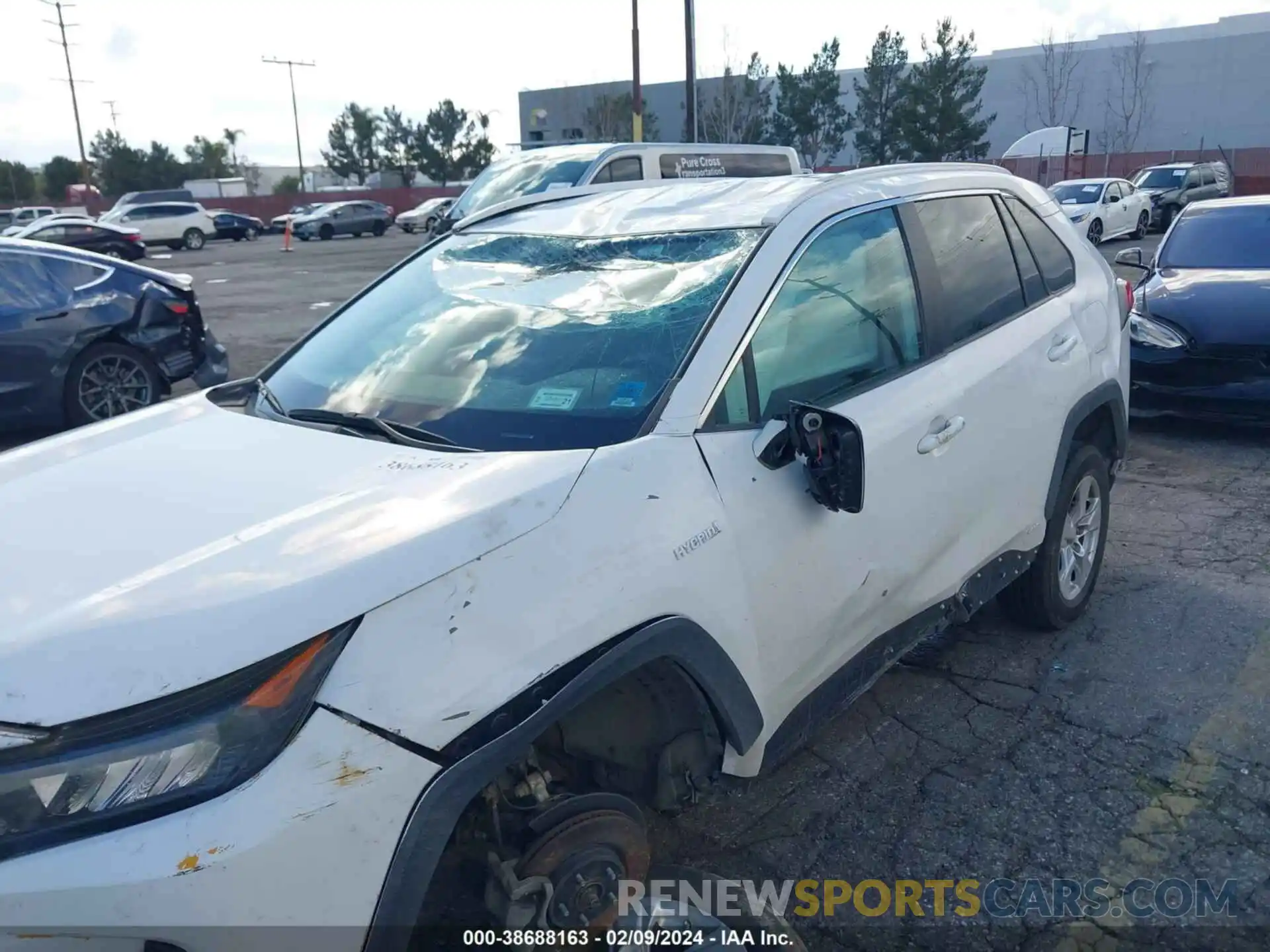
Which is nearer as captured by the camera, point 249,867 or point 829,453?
point 249,867

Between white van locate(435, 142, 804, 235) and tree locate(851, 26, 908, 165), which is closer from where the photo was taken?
white van locate(435, 142, 804, 235)

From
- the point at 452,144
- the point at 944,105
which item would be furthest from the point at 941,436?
the point at 452,144

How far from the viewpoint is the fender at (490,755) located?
5.82 ft

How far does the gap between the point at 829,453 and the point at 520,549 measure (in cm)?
86

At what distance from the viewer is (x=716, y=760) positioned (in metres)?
2.50

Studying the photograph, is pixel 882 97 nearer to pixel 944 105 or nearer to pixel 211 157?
pixel 944 105

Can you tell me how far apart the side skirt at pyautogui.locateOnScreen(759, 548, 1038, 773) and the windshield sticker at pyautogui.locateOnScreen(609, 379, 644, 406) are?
0.89 metres

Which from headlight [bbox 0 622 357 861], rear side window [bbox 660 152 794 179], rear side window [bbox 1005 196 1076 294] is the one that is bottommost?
headlight [bbox 0 622 357 861]

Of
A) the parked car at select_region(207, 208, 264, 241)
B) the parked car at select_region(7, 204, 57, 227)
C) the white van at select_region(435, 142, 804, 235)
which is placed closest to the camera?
the white van at select_region(435, 142, 804, 235)

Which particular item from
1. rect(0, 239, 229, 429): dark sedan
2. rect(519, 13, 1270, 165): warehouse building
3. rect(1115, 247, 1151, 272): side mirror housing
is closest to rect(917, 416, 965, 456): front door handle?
rect(1115, 247, 1151, 272): side mirror housing

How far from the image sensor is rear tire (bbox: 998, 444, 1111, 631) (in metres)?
3.99

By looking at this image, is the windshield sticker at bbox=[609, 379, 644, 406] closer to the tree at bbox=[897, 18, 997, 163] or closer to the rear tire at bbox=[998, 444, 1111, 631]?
the rear tire at bbox=[998, 444, 1111, 631]

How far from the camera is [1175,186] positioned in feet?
89.9

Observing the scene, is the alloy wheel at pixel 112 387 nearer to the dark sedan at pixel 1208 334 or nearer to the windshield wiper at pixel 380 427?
the windshield wiper at pixel 380 427
